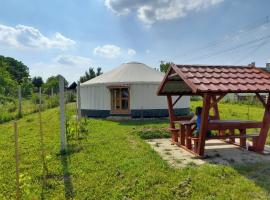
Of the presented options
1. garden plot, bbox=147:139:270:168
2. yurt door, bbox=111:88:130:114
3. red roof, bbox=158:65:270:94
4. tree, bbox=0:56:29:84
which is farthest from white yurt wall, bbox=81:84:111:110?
tree, bbox=0:56:29:84

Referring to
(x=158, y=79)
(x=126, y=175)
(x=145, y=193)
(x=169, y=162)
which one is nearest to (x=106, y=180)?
(x=126, y=175)

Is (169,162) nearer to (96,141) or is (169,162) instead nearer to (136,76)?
(96,141)

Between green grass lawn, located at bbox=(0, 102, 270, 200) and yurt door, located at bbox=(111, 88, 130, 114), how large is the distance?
858 cm

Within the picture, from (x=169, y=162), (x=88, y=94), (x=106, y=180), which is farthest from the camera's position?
(x=88, y=94)

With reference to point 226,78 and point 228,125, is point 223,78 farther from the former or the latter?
point 228,125

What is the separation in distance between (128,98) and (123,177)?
10.8 meters

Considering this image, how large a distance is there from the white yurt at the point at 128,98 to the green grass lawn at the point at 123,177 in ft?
27.4

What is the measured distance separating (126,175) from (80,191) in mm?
993

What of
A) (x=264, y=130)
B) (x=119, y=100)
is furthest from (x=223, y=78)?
(x=119, y=100)

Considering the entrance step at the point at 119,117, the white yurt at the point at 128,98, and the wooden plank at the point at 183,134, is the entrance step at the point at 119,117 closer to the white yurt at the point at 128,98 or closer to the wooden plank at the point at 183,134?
the white yurt at the point at 128,98

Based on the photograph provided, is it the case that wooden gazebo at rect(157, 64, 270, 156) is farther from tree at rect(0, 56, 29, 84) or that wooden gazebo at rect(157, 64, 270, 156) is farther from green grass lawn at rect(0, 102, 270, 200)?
tree at rect(0, 56, 29, 84)

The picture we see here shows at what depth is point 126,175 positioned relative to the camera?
513 cm

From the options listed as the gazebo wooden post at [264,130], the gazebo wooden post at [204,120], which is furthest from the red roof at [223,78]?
the gazebo wooden post at [264,130]

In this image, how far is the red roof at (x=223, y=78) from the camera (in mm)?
5930
